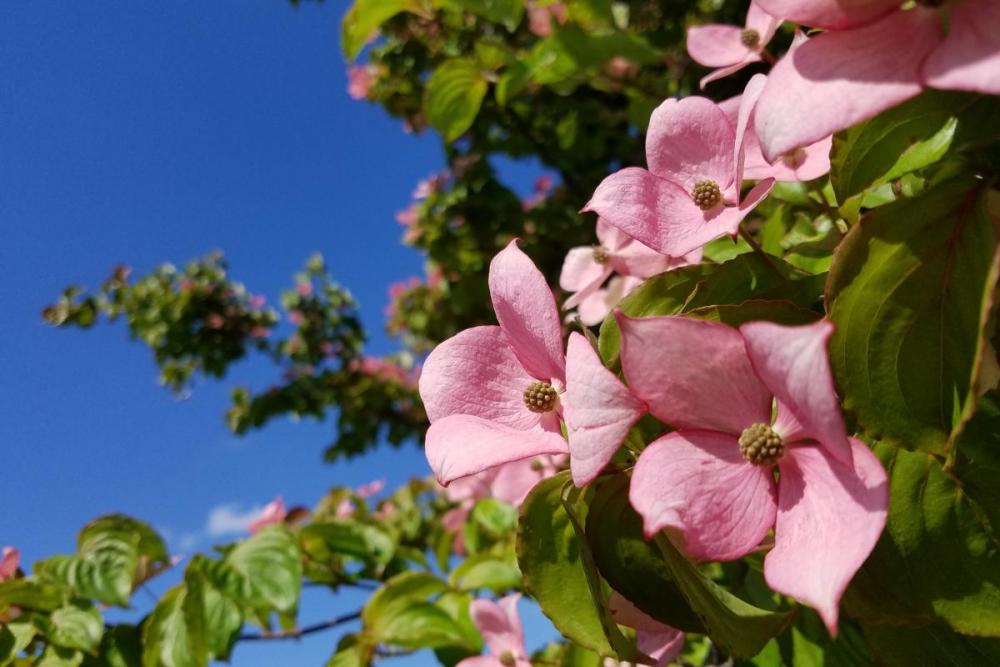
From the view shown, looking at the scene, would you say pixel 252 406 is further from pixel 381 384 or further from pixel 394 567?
pixel 394 567

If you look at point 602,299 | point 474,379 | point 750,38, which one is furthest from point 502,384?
point 750,38

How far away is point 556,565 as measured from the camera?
1.46ft

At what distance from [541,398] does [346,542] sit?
1.09 metres

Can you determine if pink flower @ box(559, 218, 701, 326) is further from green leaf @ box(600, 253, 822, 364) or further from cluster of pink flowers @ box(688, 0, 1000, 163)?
cluster of pink flowers @ box(688, 0, 1000, 163)

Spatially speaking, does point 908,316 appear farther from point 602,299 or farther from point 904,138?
point 602,299

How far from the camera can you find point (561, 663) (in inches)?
33.6

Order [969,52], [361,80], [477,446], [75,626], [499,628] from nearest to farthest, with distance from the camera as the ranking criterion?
[969,52] → [477,446] → [499,628] → [75,626] → [361,80]

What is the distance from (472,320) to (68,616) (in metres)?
2.06

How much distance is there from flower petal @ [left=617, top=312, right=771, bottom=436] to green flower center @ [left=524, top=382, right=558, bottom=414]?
0.08 metres

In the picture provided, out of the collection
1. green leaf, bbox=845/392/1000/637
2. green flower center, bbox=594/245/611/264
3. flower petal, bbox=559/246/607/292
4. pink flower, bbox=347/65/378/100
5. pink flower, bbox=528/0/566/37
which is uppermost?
pink flower, bbox=347/65/378/100

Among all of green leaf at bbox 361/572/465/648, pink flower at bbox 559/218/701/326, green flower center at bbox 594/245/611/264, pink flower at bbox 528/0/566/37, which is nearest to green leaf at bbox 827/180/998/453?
pink flower at bbox 559/218/701/326

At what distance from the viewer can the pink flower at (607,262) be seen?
656 mm

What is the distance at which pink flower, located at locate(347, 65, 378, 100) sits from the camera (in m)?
3.02

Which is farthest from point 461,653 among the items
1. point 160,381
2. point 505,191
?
point 160,381
